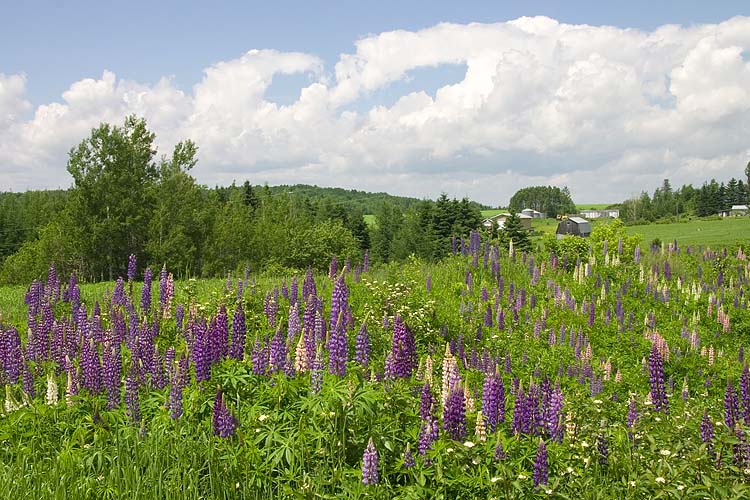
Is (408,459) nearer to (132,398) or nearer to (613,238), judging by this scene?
(132,398)

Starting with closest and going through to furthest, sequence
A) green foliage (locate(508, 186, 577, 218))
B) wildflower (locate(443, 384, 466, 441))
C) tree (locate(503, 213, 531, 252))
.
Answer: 1. wildflower (locate(443, 384, 466, 441))
2. tree (locate(503, 213, 531, 252))
3. green foliage (locate(508, 186, 577, 218))

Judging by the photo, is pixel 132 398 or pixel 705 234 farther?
pixel 705 234

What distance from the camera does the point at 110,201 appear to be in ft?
115

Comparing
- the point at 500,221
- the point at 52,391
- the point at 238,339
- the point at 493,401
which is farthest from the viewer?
the point at 500,221

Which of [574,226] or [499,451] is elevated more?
[499,451]

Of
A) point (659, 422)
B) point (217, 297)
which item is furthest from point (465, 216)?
point (659, 422)

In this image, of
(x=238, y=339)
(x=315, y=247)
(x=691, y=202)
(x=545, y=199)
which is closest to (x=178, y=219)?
(x=315, y=247)

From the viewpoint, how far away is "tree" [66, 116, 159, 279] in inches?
1341

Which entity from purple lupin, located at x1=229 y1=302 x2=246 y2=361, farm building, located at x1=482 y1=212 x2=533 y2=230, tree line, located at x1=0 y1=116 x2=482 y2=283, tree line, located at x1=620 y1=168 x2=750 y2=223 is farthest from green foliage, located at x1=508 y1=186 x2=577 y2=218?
purple lupin, located at x1=229 y1=302 x2=246 y2=361

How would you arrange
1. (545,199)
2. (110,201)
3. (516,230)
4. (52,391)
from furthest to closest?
1. (545,199)
2. (516,230)
3. (110,201)
4. (52,391)

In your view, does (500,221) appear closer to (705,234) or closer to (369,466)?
(705,234)

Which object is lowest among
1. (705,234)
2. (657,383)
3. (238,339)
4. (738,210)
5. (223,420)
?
(705,234)

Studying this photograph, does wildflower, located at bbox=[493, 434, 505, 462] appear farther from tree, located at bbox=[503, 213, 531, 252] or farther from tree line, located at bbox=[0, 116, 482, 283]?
tree, located at bbox=[503, 213, 531, 252]

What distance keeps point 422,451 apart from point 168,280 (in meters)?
6.45
